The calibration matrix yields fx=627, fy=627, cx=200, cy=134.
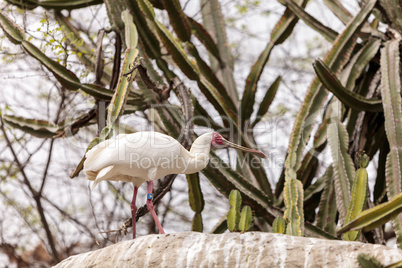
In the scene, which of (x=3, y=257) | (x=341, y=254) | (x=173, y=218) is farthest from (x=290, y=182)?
(x=3, y=257)

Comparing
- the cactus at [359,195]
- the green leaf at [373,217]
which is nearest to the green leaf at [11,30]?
the cactus at [359,195]

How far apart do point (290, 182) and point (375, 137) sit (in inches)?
69.1

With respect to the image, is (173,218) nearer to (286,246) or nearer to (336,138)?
(336,138)

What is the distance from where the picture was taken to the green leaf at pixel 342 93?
652 cm

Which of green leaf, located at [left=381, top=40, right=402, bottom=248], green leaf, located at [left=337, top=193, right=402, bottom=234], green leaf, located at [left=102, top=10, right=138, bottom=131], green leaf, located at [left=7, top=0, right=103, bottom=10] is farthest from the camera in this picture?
green leaf, located at [left=7, top=0, right=103, bottom=10]

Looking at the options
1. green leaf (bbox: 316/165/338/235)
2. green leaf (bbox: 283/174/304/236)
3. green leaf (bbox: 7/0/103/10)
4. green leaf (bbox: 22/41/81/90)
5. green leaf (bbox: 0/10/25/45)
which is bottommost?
green leaf (bbox: 316/165/338/235)

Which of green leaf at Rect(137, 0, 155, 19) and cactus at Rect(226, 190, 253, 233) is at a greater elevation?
green leaf at Rect(137, 0, 155, 19)

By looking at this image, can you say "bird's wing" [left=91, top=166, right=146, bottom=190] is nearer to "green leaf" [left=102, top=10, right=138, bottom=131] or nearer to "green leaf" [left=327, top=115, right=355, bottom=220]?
"green leaf" [left=102, top=10, right=138, bottom=131]

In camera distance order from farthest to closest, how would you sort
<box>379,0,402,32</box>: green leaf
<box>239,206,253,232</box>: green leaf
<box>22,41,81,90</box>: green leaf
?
<box>379,0,402,32</box>: green leaf
<box>22,41,81,90</box>: green leaf
<box>239,206,253,232</box>: green leaf

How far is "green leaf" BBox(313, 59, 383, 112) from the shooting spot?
6520 mm

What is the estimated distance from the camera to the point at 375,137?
737 centimetres

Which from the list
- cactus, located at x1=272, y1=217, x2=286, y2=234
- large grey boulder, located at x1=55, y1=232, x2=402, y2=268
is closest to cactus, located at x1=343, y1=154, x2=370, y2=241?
cactus, located at x1=272, y1=217, x2=286, y2=234

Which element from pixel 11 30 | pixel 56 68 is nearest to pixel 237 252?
pixel 56 68

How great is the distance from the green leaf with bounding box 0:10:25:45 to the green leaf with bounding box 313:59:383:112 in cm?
314
